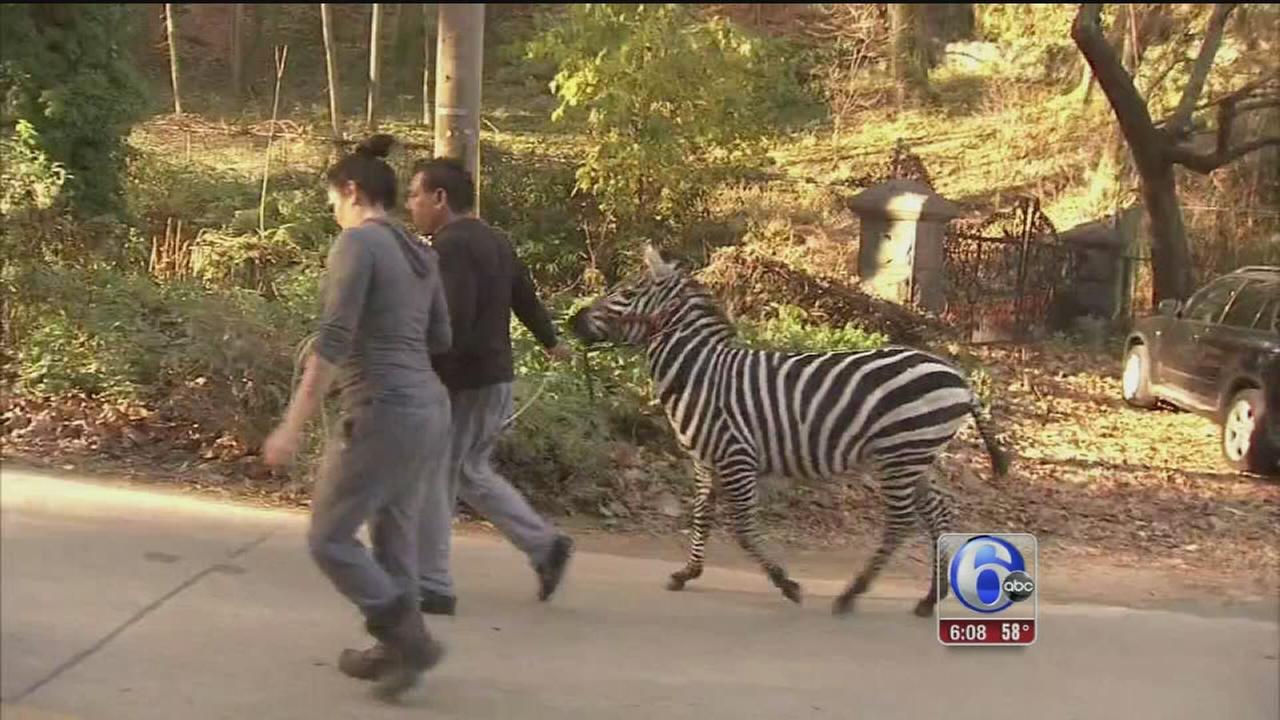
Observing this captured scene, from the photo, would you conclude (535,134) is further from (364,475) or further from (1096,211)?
(1096,211)

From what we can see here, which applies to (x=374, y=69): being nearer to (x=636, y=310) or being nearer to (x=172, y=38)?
(x=172, y=38)

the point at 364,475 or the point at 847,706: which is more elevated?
the point at 364,475

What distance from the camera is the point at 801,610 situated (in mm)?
5434

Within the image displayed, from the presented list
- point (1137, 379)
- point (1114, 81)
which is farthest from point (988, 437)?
point (1114, 81)

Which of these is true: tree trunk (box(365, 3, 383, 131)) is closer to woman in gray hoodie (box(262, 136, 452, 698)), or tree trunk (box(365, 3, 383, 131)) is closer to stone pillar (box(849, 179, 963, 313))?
woman in gray hoodie (box(262, 136, 452, 698))

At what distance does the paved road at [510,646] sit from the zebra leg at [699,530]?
80 millimetres

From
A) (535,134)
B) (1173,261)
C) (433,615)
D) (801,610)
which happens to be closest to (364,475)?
(433,615)

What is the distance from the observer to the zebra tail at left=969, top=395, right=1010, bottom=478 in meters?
5.81

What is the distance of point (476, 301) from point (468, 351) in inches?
7.1

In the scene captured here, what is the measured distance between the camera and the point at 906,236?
37.0 feet

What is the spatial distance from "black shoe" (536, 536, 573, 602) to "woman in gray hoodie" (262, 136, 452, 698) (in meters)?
1.08

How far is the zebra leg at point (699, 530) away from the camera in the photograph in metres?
5.65

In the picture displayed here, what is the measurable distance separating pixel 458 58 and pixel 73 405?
93.5 inches

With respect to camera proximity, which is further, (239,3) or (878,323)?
(878,323)
